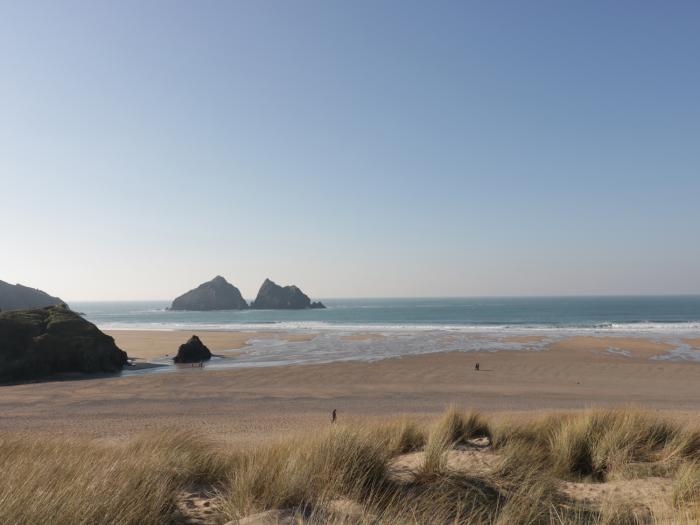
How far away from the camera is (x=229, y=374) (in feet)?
94.9

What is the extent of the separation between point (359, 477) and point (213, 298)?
186 meters

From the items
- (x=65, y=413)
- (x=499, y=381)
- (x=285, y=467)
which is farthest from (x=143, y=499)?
(x=499, y=381)

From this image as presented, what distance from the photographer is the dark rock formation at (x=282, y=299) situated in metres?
171

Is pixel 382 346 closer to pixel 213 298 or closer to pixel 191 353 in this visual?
pixel 191 353

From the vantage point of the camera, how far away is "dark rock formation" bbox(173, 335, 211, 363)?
35125 millimetres

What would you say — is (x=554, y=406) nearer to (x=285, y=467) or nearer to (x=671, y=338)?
(x=285, y=467)

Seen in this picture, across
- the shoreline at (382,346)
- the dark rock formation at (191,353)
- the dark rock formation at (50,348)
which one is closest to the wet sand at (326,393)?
the dark rock formation at (50,348)

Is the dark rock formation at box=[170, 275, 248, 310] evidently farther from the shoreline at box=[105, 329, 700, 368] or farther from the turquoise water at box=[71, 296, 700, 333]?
the shoreline at box=[105, 329, 700, 368]

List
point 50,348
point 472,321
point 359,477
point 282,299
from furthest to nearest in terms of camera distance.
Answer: point 282,299
point 472,321
point 50,348
point 359,477

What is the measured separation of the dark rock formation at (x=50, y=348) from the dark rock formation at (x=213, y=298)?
485 feet

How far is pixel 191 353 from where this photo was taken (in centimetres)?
3547

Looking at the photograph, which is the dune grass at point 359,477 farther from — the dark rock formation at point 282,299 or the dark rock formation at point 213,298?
the dark rock formation at point 213,298

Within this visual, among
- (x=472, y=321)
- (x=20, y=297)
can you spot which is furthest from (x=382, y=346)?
(x=20, y=297)

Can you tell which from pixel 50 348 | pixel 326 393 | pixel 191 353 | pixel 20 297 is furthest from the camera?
pixel 20 297
